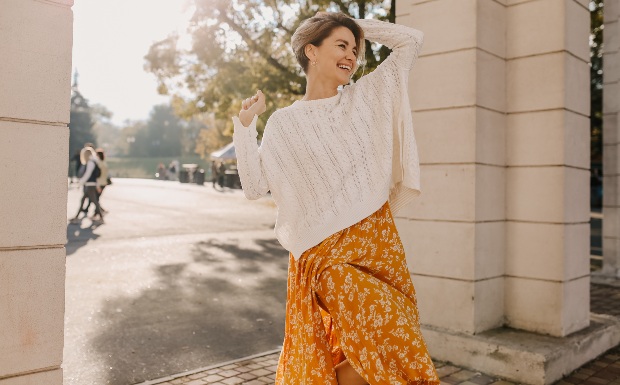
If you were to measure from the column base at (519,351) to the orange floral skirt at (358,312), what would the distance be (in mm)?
1870

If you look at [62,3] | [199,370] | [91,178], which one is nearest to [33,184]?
[62,3]

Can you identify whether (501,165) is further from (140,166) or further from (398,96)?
(140,166)

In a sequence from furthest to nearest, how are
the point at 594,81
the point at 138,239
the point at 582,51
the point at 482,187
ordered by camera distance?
the point at 594,81, the point at 138,239, the point at 582,51, the point at 482,187

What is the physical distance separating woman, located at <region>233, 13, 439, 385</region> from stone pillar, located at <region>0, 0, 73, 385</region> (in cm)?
75

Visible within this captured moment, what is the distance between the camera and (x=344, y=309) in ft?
7.50

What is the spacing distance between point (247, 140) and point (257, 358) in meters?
2.65

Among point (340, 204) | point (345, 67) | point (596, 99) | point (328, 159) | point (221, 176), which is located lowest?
point (340, 204)

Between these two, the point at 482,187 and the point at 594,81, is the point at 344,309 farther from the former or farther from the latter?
the point at 594,81

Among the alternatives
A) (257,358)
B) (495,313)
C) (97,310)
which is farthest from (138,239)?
(495,313)

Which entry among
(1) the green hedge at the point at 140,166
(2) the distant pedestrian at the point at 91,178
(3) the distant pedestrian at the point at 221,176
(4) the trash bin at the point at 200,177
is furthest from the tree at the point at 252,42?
(1) the green hedge at the point at 140,166

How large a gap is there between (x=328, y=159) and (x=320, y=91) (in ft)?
1.11

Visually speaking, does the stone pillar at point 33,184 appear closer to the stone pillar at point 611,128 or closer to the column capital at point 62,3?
the column capital at point 62,3

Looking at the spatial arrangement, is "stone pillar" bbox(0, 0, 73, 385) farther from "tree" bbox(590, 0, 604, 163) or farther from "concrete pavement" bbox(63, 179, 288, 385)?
"tree" bbox(590, 0, 604, 163)

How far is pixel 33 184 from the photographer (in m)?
2.35
